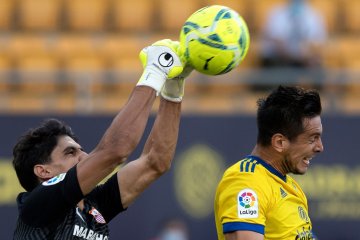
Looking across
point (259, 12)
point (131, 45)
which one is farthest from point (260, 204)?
point (259, 12)

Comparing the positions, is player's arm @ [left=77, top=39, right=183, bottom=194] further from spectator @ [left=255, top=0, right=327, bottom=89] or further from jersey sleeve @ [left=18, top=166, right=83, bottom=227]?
spectator @ [left=255, top=0, right=327, bottom=89]

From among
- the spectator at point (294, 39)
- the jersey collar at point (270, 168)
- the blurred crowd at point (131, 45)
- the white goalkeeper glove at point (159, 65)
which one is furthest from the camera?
the spectator at point (294, 39)

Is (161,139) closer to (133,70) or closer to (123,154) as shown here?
(123,154)

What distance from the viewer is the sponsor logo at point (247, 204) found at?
5.21 m

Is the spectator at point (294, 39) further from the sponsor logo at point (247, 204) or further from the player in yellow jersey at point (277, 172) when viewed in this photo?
the sponsor logo at point (247, 204)

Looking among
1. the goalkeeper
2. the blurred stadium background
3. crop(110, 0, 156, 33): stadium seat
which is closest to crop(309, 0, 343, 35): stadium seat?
the blurred stadium background

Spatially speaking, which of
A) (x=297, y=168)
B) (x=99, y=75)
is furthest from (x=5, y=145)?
(x=297, y=168)

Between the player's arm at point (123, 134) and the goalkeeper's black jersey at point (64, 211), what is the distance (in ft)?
0.34

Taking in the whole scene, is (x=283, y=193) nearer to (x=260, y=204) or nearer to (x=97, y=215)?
(x=260, y=204)

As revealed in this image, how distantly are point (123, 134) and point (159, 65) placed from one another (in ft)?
1.43

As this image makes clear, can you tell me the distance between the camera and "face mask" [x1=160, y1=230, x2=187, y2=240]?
11391mm

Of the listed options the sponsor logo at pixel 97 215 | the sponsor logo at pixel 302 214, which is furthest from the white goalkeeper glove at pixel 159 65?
the sponsor logo at pixel 302 214

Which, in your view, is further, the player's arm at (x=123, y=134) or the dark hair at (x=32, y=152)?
the dark hair at (x=32, y=152)

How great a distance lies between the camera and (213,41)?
5207 millimetres
